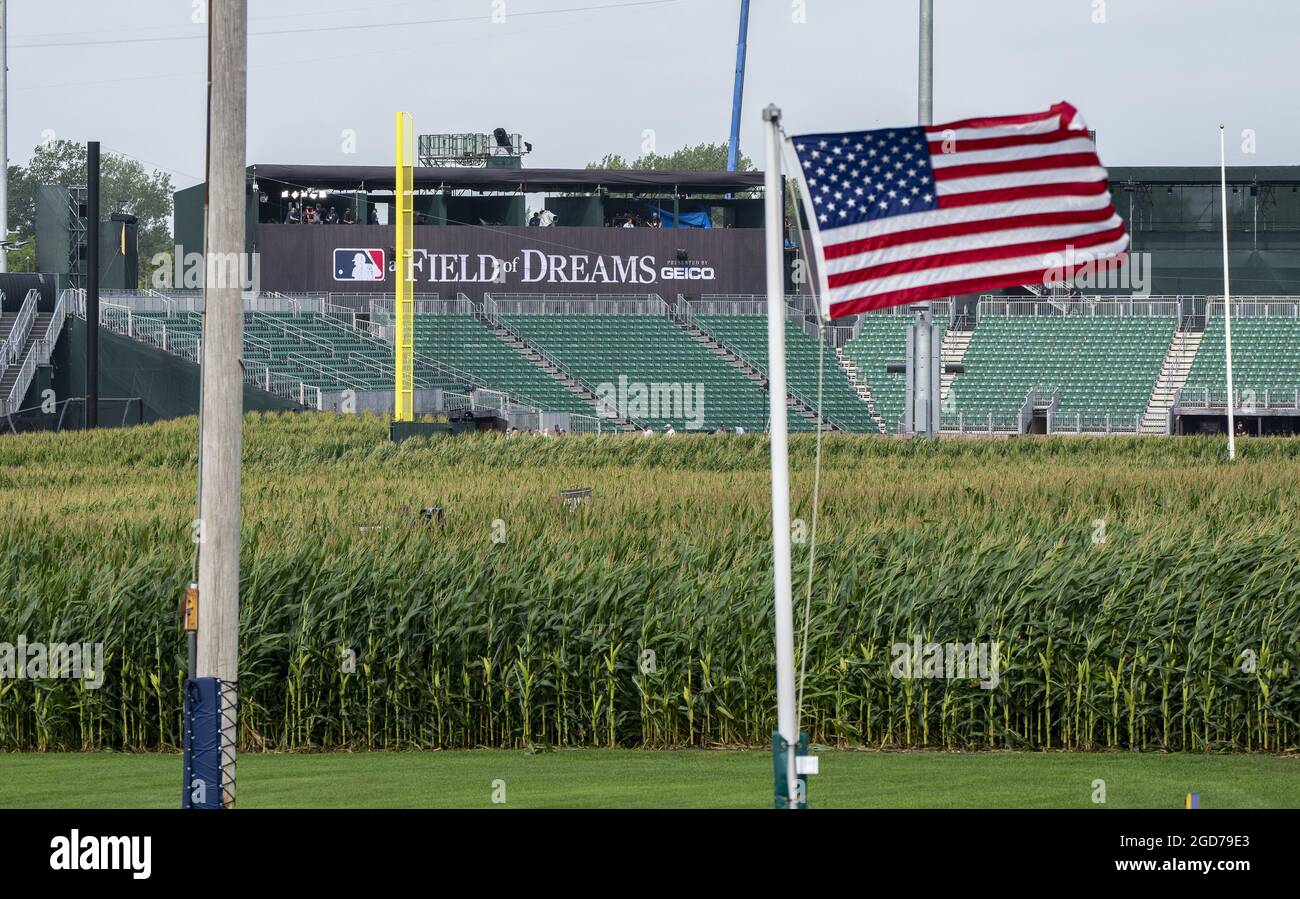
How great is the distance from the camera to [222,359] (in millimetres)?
10109

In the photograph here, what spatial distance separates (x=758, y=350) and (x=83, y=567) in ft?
168

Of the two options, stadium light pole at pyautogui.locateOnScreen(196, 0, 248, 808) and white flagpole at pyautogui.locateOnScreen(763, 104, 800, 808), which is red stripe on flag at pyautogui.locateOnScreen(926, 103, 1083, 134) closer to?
white flagpole at pyautogui.locateOnScreen(763, 104, 800, 808)

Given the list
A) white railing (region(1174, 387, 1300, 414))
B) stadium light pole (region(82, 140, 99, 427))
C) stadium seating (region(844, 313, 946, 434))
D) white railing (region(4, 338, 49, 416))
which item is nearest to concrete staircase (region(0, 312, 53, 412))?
white railing (region(4, 338, 49, 416))

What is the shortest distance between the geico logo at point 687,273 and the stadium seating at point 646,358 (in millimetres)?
4283

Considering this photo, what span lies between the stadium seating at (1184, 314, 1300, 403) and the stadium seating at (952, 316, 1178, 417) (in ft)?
5.20

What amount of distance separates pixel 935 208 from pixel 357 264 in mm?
62676

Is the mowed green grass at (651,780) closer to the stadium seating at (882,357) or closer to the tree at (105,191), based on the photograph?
the stadium seating at (882,357)

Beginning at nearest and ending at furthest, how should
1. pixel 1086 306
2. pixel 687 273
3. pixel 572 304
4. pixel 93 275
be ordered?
pixel 93 275 < pixel 1086 306 < pixel 572 304 < pixel 687 273

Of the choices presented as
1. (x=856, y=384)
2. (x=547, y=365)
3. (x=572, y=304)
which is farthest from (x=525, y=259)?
(x=856, y=384)

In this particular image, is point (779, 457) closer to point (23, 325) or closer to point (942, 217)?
point (942, 217)

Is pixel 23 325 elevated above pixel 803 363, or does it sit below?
above

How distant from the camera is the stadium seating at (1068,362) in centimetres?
6147

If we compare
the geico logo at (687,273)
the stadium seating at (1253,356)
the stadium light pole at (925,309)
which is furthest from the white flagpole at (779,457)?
the geico logo at (687,273)

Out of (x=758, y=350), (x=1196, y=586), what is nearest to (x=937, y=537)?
(x=1196, y=586)
